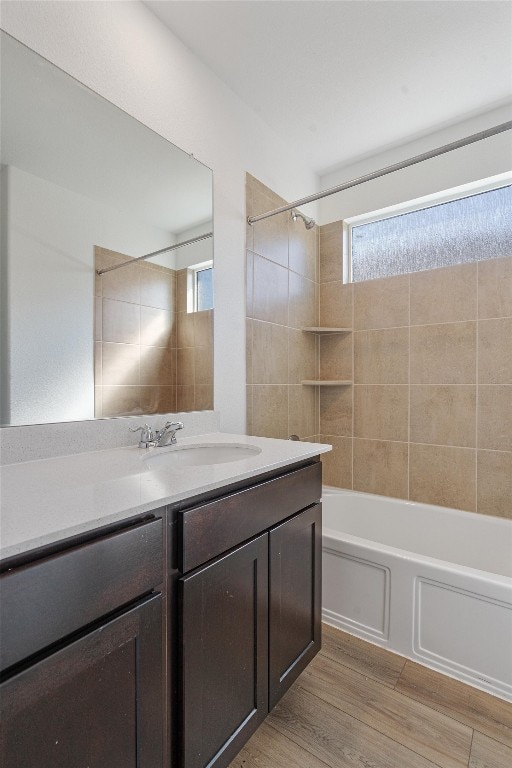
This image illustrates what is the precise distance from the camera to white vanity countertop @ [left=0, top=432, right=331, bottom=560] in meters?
0.66

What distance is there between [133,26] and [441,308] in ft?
6.51

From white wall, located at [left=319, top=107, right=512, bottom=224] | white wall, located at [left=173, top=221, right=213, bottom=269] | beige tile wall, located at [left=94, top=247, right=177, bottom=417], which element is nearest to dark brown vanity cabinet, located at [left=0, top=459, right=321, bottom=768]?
beige tile wall, located at [left=94, top=247, right=177, bottom=417]

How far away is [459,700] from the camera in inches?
54.9

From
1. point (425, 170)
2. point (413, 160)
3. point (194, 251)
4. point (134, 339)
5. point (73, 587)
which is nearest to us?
point (73, 587)

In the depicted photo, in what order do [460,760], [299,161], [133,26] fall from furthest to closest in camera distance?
[299,161], [133,26], [460,760]

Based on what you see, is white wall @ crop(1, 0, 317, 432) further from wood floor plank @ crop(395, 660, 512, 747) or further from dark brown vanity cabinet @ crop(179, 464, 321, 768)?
wood floor plank @ crop(395, 660, 512, 747)

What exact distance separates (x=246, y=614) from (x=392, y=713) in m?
0.76

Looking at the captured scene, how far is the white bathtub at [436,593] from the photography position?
1437mm

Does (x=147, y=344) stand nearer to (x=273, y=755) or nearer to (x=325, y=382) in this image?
(x=325, y=382)

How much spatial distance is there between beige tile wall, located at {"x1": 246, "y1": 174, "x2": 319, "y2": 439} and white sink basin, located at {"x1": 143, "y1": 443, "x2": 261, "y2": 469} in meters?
0.54

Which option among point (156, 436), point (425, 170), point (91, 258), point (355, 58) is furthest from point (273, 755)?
point (425, 170)

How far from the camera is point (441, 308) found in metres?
2.29

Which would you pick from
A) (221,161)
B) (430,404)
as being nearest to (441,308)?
(430,404)

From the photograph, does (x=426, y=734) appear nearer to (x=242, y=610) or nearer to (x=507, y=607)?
(x=507, y=607)
